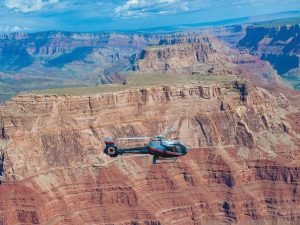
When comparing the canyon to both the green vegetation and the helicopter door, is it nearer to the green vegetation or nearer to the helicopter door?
the green vegetation

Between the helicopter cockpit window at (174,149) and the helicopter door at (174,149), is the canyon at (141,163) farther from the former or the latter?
the helicopter cockpit window at (174,149)

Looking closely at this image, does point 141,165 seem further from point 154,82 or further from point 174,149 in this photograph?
point 174,149

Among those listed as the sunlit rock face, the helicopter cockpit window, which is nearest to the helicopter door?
the helicopter cockpit window

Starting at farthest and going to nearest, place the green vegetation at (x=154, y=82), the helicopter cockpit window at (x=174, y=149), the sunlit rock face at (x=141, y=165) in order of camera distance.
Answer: the green vegetation at (x=154, y=82) → the sunlit rock face at (x=141, y=165) → the helicopter cockpit window at (x=174, y=149)

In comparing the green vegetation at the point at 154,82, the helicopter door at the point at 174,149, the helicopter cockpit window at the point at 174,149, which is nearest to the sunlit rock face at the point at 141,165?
the green vegetation at the point at 154,82

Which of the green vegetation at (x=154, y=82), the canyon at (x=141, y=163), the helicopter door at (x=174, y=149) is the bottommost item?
the canyon at (x=141, y=163)

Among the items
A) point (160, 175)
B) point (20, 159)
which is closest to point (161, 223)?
point (160, 175)

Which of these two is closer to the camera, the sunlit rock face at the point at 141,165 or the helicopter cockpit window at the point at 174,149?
the helicopter cockpit window at the point at 174,149

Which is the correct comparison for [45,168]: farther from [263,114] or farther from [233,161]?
[263,114]
